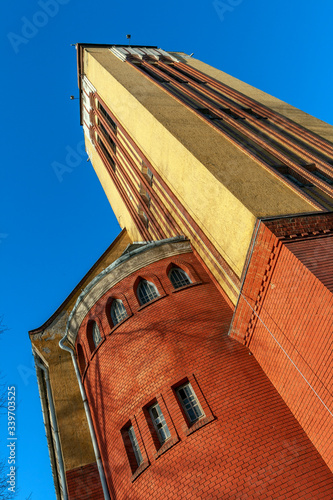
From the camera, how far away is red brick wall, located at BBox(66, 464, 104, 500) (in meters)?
10.8

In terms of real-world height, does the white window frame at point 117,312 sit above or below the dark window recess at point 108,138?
below

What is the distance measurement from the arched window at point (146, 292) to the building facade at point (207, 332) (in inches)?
1.8

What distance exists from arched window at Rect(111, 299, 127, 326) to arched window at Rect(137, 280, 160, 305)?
2.20ft

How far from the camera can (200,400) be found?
365 inches

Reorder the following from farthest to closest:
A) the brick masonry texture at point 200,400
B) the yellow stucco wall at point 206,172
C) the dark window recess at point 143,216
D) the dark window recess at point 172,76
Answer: the dark window recess at point 172,76 < the dark window recess at point 143,216 < the yellow stucco wall at point 206,172 < the brick masonry texture at point 200,400

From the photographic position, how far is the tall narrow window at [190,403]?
30.7 ft

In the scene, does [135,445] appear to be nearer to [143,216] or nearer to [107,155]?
[143,216]

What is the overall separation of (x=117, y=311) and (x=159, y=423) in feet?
13.3

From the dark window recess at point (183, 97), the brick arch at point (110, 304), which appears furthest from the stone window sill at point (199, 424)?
the dark window recess at point (183, 97)

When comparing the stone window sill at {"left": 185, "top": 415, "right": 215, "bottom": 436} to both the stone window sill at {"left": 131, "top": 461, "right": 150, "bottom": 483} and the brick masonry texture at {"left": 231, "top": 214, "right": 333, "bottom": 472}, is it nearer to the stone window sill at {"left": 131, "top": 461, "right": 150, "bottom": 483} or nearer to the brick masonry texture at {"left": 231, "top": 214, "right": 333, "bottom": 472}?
the stone window sill at {"left": 131, "top": 461, "right": 150, "bottom": 483}

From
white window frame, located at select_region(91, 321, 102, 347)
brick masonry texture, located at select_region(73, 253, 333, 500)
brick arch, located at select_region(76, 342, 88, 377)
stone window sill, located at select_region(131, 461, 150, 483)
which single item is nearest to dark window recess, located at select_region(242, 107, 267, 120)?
brick masonry texture, located at select_region(73, 253, 333, 500)

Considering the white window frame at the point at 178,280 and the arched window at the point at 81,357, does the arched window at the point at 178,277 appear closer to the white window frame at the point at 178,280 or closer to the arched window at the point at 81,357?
the white window frame at the point at 178,280

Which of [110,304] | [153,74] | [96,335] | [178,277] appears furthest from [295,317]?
[153,74]

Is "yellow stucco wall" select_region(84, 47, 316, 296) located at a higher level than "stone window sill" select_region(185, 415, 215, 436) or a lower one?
higher
